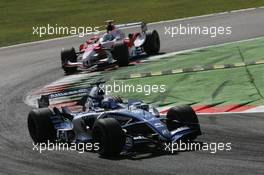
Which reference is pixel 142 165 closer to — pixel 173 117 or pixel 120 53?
pixel 173 117

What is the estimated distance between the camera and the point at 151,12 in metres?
41.5

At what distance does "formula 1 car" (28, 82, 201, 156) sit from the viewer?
517 inches

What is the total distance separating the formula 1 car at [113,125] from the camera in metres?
A: 13.1

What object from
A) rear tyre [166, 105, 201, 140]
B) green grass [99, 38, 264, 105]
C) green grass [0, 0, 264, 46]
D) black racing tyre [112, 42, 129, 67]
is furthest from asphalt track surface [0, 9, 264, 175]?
green grass [0, 0, 264, 46]

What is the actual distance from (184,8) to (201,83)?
71.2ft

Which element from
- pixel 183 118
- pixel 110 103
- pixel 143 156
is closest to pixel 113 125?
pixel 143 156

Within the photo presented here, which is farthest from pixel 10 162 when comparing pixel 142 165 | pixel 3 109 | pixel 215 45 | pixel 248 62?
pixel 215 45

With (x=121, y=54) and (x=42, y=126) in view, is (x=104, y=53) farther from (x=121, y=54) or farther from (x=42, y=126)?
(x=42, y=126)

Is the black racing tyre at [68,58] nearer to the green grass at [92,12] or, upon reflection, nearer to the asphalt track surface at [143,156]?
the asphalt track surface at [143,156]

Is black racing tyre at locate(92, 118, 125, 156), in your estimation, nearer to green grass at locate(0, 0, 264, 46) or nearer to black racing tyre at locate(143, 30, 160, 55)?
black racing tyre at locate(143, 30, 160, 55)

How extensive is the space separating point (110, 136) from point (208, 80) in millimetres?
8122

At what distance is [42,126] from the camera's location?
591 inches

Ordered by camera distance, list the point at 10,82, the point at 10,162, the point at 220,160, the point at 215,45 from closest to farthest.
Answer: the point at 220,160 < the point at 10,162 < the point at 10,82 < the point at 215,45

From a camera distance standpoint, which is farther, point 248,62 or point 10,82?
point 10,82
